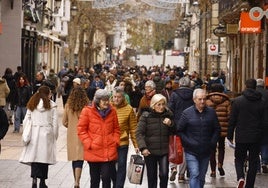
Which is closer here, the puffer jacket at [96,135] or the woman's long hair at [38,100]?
the puffer jacket at [96,135]

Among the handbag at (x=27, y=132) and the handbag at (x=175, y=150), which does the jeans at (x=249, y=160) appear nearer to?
the handbag at (x=175, y=150)

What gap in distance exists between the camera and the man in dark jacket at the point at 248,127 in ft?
46.6

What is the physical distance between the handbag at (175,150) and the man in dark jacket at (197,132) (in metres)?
0.36

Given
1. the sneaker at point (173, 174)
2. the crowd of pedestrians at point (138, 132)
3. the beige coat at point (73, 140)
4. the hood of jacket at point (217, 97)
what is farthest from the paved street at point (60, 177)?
the hood of jacket at point (217, 97)

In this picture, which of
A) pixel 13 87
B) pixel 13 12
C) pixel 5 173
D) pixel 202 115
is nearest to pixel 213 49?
pixel 13 12

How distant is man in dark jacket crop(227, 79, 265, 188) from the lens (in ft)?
46.6

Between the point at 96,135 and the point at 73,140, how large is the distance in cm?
200

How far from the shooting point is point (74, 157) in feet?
46.1

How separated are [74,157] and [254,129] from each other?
9.55ft

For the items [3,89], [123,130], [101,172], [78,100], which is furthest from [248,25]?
[101,172]

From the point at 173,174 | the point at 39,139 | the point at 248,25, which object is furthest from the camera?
the point at 248,25

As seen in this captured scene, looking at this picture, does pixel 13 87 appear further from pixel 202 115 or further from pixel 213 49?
pixel 213 49

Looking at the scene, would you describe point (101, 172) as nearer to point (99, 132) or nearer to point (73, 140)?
point (99, 132)

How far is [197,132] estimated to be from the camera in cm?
1273
